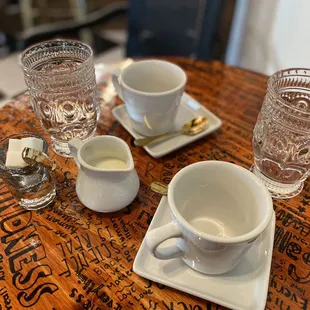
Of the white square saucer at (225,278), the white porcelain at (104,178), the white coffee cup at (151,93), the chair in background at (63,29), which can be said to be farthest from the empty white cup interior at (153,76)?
the chair in background at (63,29)

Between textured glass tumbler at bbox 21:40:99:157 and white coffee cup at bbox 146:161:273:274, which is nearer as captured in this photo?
white coffee cup at bbox 146:161:273:274

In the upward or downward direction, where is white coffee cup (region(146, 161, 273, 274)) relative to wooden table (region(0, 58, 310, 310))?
upward

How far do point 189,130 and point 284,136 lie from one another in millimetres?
178

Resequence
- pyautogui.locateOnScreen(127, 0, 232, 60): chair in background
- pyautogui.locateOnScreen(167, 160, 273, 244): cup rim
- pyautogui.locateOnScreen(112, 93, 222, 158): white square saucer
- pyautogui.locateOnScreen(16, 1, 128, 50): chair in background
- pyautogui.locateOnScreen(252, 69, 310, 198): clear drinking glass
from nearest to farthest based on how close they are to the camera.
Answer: pyautogui.locateOnScreen(167, 160, 273, 244): cup rim → pyautogui.locateOnScreen(252, 69, 310, 198): clear drinking glass → pyautogui.locateOnScreen(112, 93, 222, 158): white square saucer → pyautogui.locateOnScreen(16, 1, 128, 50): chair in background → pyautogui.locateOnScreen(127, 0, 232, 60): chair in background

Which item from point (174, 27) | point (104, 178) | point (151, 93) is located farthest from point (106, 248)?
point (174, 27)

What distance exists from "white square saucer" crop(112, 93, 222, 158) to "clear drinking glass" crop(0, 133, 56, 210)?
0.17 metres

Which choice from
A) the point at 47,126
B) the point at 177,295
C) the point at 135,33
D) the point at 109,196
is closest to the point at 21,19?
the point at 135,33

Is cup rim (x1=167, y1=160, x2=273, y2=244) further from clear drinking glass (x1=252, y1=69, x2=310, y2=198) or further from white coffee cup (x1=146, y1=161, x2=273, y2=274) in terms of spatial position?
clear drinking glass (x1=252, y1=69, x2=310, y2=198)

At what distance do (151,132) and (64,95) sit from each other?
0.52ft

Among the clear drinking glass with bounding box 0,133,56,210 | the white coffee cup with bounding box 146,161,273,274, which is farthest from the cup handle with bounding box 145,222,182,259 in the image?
the clear drinking glass with bounding box 0,133,56,210

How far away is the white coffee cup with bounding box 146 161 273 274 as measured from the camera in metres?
0.39

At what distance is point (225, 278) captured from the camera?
436 mm

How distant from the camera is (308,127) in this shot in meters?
0.48

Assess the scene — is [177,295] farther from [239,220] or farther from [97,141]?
[97,141]
